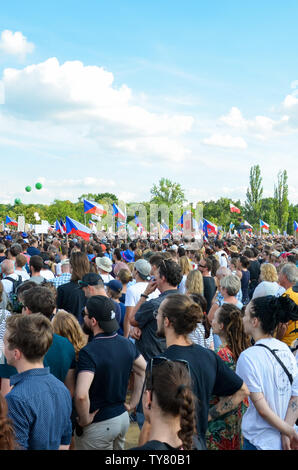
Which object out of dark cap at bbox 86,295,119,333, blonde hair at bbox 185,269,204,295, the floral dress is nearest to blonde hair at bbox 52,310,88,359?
dark cap at bbox 86,295,119,333

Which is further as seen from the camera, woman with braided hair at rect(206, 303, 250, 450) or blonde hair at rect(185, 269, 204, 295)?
blonde hair at rect(185, 269, 204, 295)

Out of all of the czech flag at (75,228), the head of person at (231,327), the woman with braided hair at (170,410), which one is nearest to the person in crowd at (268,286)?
the head of person at (231,327)

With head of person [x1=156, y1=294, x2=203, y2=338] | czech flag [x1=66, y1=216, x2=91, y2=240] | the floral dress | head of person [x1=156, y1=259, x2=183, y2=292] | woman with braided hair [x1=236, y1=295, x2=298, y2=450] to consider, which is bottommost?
the floral dress

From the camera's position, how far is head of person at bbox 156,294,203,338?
9.05ft

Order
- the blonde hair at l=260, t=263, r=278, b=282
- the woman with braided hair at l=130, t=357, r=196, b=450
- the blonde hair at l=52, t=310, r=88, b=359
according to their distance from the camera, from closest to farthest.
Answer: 1. the woman with braided hair at l=130, t=357, r=196, b=450
2. the blonde hair at l=52, t=310, r=88, b=359
3. the blonde hair at l=260, t=263, r=278, b=282

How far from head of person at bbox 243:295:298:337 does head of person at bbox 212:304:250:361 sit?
1.03ft

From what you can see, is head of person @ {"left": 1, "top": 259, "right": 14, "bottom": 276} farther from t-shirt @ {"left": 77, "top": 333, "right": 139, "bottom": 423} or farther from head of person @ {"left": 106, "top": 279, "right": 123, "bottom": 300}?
t-shirt @ {"left": 77, "top": 333, "right": 139, "bottom": 423}

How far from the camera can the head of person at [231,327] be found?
138 inches

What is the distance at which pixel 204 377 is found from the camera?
264 cm

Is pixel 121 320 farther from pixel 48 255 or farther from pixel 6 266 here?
pixel 48 255

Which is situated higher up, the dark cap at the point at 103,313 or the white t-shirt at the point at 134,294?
the dark cap at the point at 103,313

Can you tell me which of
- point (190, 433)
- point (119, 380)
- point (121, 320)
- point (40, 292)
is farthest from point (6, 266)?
point (190, 433)

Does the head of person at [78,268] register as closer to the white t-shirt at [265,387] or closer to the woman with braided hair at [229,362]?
the woman with braided hair at [229,362]

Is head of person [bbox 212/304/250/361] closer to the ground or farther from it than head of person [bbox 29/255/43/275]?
closer to the ground
